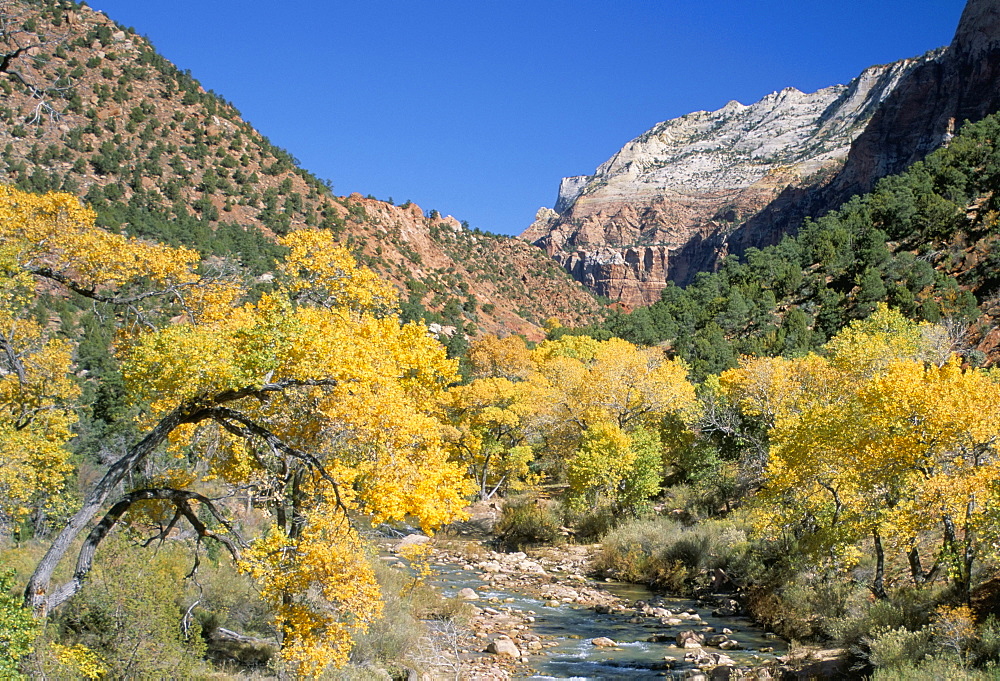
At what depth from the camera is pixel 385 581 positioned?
57.2 feet

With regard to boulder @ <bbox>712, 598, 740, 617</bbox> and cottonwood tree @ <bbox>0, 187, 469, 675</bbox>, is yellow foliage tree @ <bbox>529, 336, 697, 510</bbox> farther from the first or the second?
cottonwood tree @ <bbox>0, 187, 469, 675</bbox>

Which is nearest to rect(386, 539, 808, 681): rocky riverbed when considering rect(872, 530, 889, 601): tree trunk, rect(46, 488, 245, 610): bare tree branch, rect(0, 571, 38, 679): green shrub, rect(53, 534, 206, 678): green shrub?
rect(872, 530, 889, 601): tree trunk

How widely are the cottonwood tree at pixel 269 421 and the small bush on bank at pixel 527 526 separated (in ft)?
71.7

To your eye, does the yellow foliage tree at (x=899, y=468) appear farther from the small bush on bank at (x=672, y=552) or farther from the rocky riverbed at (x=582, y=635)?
the small bush on bank at (x=672, y=552)

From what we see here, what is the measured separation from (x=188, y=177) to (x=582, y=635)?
62.4 m

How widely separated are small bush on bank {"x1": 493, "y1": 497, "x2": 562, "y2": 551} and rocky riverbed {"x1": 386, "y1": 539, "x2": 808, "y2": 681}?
16.4 ft

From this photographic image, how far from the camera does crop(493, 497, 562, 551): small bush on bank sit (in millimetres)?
31938

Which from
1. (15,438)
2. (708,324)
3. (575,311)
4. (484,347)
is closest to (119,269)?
(15,438)

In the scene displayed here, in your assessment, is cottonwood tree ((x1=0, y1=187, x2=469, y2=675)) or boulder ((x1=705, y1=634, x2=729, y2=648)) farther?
boulder ((x1=705, y1=634, x2=729, y2=648))

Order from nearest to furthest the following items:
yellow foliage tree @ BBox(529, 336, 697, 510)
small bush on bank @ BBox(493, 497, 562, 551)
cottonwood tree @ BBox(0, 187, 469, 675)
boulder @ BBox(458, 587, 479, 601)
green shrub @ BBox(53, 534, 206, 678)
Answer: cottonwood tree @ BBox(0, 187, 469, 675) → green shrub @ BBox(53, 534, 206, 678) → boulder @ BBox(458, 587, 479, 601) → yellow foliage tree @ BBox(529, 336, 697, 510) → small bush on bank @ BBox(493, 497, 562, 551)

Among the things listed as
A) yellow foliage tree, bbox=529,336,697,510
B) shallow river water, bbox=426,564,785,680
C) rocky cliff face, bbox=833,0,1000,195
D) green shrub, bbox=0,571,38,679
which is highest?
rocky cliff face, bbox=833,0,1000,195

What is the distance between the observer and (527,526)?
32531 millimetres

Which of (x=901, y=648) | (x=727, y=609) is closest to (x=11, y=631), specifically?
(x=901, y=648)

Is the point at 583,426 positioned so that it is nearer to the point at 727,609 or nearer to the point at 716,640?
the point at 727,609
